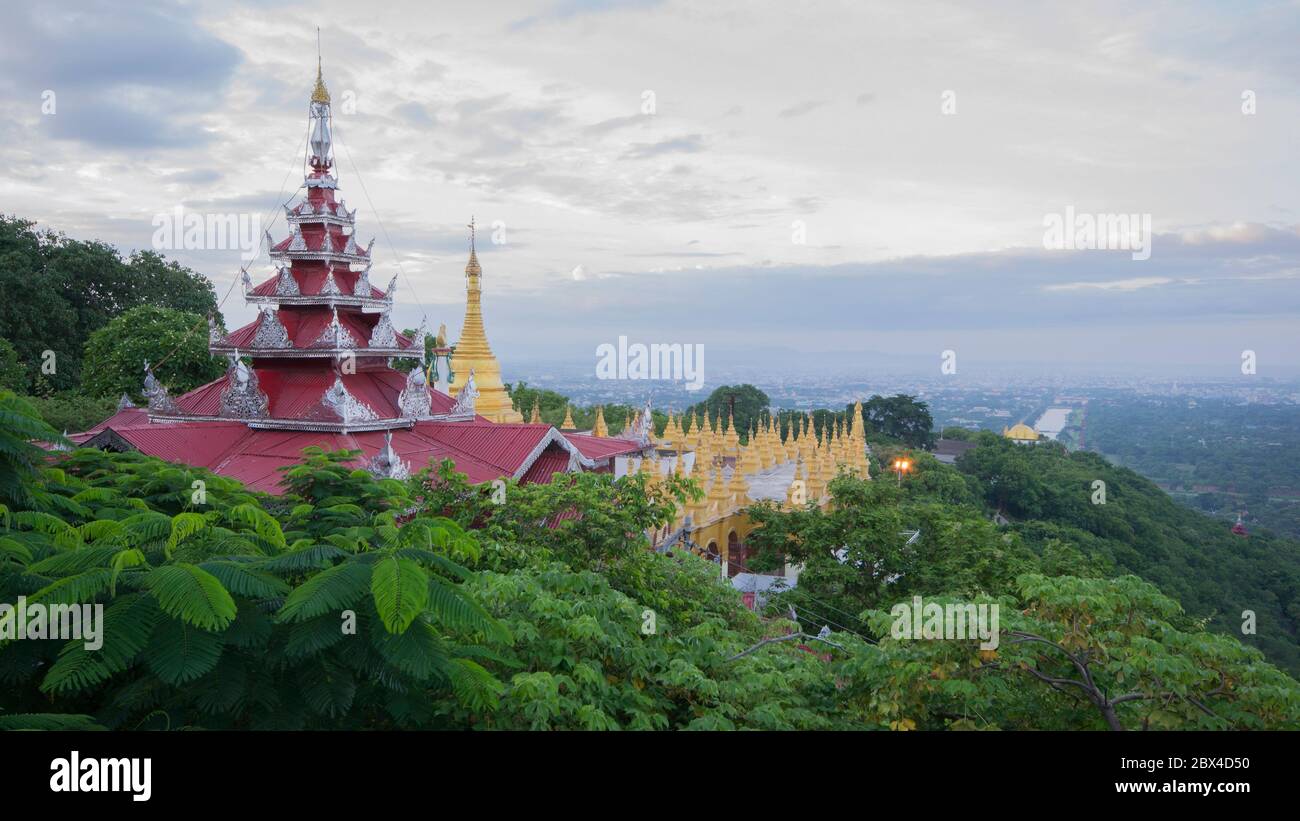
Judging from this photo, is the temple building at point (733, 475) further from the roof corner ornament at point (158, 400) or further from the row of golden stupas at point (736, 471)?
the roof corner ornament at point (158, 400)

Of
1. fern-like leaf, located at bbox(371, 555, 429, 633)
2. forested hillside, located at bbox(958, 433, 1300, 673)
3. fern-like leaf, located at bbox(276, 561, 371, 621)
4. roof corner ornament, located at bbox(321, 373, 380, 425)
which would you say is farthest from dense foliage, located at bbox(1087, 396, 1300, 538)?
fern-like leaf, located at bbox(276, 561, 371, 621)

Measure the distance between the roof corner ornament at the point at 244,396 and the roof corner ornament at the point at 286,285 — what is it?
2291 millimetres

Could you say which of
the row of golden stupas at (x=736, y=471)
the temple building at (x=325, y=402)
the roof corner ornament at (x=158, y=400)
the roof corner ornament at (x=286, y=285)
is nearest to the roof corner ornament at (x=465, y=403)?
the temple building at (x=325, y=402)

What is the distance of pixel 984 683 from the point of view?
8625mm

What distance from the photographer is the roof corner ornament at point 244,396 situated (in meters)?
21.7

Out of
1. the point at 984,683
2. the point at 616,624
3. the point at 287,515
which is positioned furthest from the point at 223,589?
the point at 984,683

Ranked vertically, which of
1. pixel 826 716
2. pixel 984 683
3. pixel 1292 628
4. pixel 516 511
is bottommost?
pixel 1292 628

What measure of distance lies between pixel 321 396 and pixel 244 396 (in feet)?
6.85

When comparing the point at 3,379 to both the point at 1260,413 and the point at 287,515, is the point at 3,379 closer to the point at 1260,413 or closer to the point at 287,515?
the point at 287,515

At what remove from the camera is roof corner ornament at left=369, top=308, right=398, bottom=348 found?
2344cm

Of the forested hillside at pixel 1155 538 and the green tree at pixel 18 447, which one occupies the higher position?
the green tree at pixel 18 447
